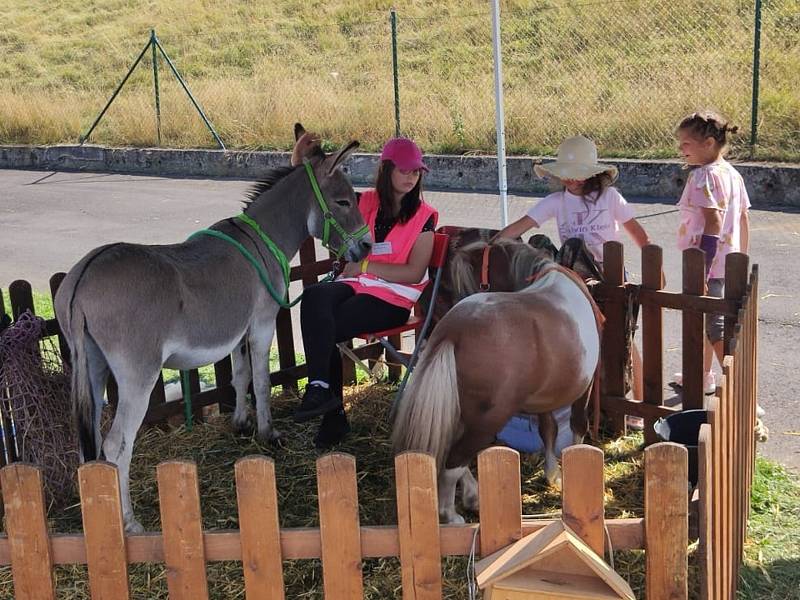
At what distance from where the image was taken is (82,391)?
3914mm

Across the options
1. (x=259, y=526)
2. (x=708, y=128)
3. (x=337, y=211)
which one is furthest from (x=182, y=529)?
(x=708, y=128)

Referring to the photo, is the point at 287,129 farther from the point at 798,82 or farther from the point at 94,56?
the point at 94,56

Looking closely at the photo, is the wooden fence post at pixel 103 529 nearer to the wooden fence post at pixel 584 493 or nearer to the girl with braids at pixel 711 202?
the wooden fence post at pixel 584 493

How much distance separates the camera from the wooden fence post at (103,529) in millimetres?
2566

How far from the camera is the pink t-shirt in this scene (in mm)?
5066

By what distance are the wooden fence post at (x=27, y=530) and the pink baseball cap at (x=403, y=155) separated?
2709mm

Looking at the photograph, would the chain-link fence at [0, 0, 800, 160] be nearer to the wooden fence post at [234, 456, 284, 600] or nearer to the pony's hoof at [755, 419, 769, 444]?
the pony's hoof at [755, 419, 769, 444]

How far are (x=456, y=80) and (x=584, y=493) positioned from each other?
15.0 metres

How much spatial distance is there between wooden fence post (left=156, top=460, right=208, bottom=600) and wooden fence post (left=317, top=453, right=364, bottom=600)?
34 cm

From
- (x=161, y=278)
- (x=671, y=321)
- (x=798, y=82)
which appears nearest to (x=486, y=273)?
(x=161, y=278)

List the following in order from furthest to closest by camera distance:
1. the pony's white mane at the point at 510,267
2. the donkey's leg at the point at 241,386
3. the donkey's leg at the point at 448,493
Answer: the donkey's leg at the point at 241,386, the pony's white mane at the point at 510,267, the donkey's leg at the point at 448,493

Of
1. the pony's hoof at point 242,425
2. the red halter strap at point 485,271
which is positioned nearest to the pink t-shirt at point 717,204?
the red halter strap at point 485,271

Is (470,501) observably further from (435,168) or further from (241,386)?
(435,168)

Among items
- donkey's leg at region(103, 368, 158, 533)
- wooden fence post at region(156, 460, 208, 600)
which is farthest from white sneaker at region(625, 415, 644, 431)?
wooden fence post at region(156, 460, 208, 600)
